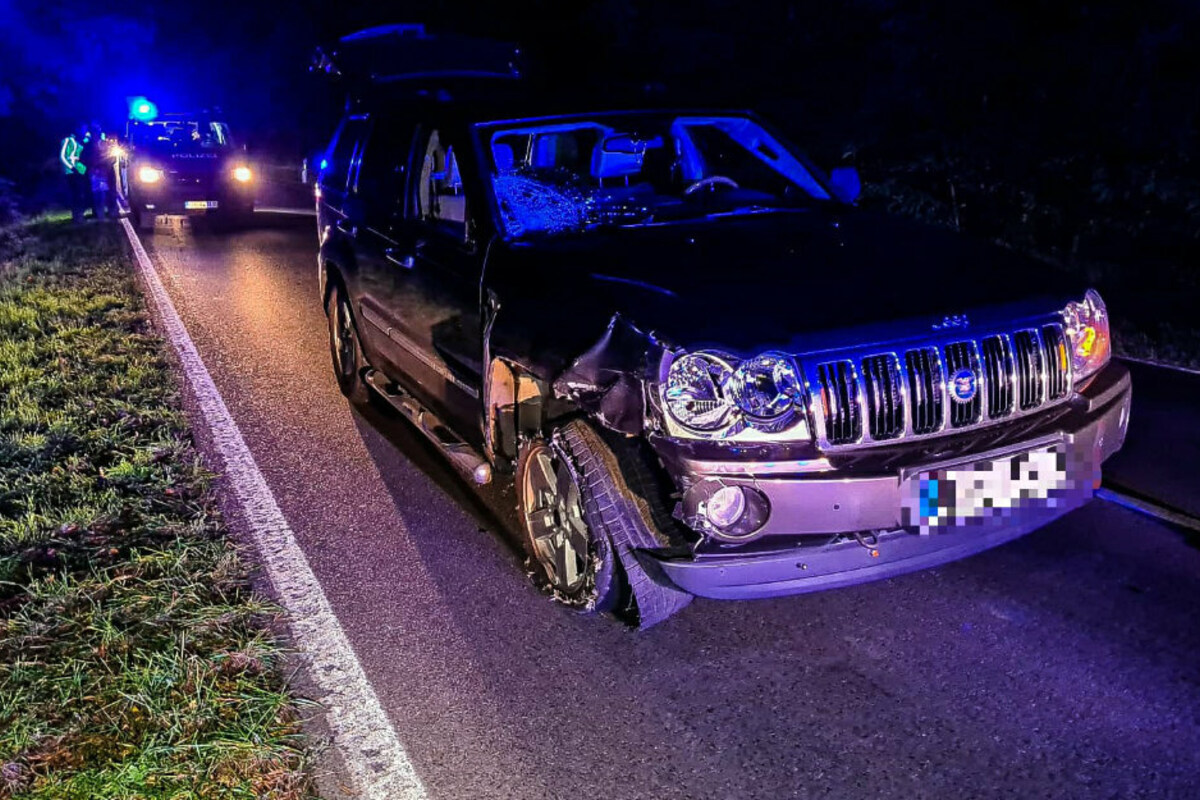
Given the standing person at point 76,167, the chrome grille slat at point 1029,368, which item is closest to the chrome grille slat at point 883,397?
the chrome grille slat at point 1029,368

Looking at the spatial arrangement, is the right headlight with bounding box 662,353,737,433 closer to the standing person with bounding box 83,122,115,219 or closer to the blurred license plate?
the blurred license plate

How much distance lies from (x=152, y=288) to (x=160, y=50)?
48.8 m

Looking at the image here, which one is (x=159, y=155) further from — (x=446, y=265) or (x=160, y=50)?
(x=160, y=50)

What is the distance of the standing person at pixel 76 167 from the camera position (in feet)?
66.6

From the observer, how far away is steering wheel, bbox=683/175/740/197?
16.6 ft

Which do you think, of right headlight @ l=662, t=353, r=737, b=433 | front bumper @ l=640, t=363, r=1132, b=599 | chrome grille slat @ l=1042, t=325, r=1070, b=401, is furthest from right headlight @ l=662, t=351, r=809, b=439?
chrome grille slat @ l=1042, t=325, r=1070, b=401

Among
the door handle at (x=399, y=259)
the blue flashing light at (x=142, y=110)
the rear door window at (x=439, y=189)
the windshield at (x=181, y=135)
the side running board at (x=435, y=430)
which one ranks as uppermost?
the blue flashing light at (x=142, y=110)

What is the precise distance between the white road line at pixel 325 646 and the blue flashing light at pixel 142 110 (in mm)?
13373

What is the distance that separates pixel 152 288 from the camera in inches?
444

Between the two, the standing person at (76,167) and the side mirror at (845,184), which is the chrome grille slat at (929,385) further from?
the standing person at (76,167)

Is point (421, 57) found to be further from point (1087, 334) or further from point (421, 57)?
point (1087, 334)

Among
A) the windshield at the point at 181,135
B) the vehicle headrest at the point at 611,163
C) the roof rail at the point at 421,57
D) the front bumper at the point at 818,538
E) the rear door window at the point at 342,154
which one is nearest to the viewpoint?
the front bumper at the point at 818,538

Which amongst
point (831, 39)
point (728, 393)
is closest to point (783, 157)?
point (728, 393)

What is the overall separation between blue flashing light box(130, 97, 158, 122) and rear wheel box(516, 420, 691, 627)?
16.1 metres
